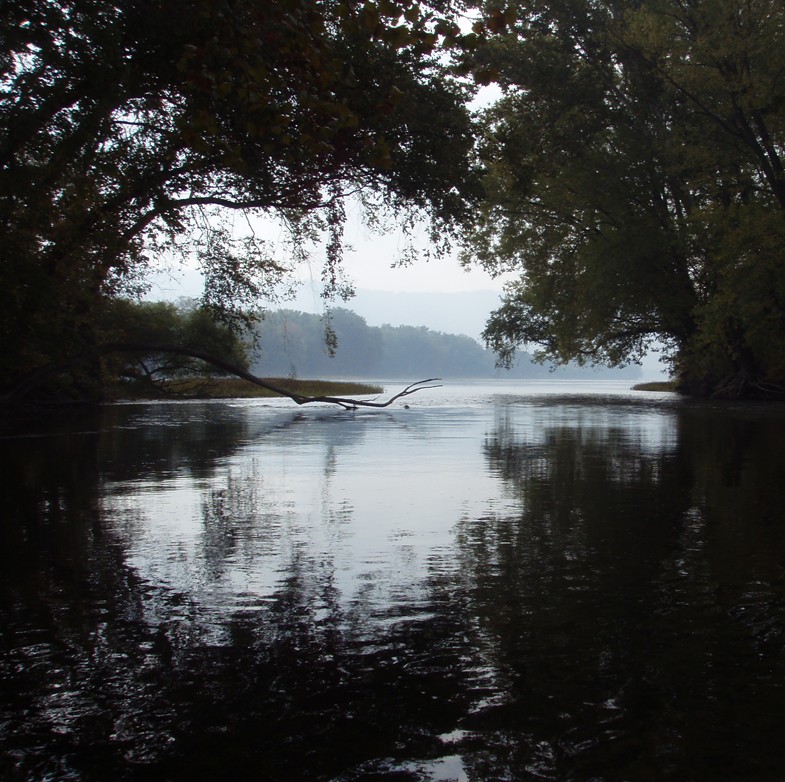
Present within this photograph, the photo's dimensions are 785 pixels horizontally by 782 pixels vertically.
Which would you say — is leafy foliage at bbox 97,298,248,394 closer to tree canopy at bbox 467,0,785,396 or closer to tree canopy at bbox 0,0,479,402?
tree canopy at bbox 467,0,785,396

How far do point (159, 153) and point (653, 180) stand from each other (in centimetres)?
2738

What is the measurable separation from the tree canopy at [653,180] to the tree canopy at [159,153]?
29.0 feet

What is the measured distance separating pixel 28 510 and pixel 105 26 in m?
7.97

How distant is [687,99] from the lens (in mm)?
33375

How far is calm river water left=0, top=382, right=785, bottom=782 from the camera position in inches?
132

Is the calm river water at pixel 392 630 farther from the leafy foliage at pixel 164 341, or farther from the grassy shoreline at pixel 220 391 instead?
the leafy foliage at pixel 164 341

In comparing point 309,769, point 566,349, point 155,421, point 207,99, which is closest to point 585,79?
point 566,349

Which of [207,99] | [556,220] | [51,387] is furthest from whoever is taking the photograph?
[556,220]

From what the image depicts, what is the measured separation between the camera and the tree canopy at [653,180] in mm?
29594

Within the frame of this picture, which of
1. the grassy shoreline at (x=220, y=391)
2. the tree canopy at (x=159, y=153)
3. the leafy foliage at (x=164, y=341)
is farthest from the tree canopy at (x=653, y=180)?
the leafy foliage at (x=164, y=341)

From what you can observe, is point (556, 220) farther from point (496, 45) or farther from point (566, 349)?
point (496, 45)

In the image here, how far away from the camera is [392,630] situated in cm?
477

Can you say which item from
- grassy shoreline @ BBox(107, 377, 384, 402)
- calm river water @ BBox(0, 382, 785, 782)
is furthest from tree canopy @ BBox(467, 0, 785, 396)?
calm river water @ BBox(0, 382, 785, 782)

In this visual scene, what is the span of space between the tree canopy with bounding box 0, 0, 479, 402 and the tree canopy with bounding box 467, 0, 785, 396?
8844 mm
